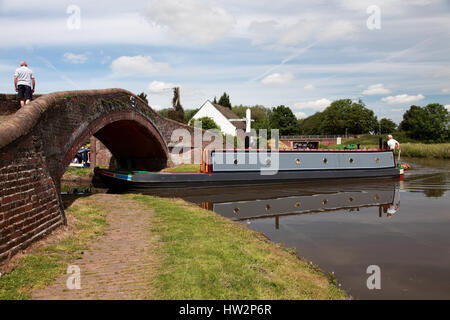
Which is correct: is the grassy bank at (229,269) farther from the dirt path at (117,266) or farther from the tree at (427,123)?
the tree at (427,123)

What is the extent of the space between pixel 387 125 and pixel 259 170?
7892 cm

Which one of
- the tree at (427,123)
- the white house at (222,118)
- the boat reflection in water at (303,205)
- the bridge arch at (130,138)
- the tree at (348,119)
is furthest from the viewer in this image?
the tree at (348,119)

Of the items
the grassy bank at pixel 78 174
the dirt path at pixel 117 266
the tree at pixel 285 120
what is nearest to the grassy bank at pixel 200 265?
the dirt path at pixel 117 266

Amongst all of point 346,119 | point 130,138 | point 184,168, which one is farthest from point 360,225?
point 346,119

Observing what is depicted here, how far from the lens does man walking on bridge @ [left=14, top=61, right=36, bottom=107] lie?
8.75 m

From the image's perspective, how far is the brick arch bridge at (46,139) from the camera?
5086 mm

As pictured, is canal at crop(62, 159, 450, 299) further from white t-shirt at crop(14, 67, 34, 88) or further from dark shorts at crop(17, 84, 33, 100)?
white t-shirt at crop(14, 67, 34, 88)

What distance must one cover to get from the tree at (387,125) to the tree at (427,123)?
4.60m

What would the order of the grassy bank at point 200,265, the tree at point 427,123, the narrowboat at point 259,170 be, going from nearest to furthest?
the grassy bank at point 200,265
the narrowboat at point 259,170
the tree at point 427,123

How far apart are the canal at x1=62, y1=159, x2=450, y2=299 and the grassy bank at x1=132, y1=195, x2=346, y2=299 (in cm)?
76

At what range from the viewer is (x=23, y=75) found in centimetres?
877

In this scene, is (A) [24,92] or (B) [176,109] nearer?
(A) [24,92]

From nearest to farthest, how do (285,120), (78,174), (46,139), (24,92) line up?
(46,139), (24,92), (78,174), (285,120)

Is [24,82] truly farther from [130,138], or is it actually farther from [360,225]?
[130,138]
